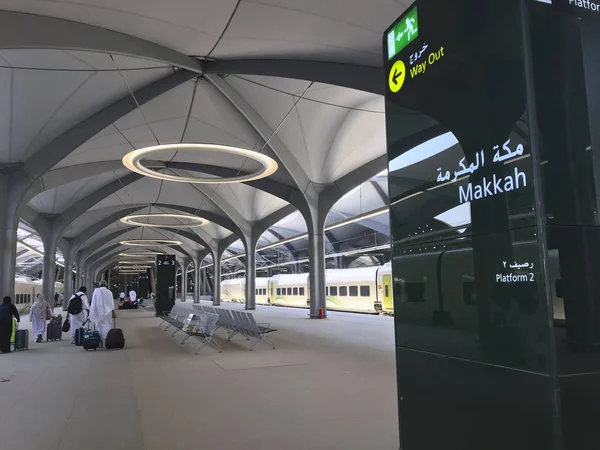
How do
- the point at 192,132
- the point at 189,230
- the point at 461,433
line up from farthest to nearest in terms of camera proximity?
the point at 189,230
the point at 192,132
the point at 461,433

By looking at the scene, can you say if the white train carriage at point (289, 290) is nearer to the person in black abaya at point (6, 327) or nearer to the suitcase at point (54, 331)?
the suitcase at point (54, 331)

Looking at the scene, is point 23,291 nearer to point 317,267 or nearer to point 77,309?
point 317,267

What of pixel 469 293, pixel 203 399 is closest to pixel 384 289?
pixel 203 399

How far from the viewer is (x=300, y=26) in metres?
11.8

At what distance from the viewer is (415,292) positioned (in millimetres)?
3428

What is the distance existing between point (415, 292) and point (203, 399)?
460cm

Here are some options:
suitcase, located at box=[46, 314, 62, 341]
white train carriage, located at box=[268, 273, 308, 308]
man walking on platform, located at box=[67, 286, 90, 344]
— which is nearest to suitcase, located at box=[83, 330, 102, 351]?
man walking on platform, located at box=[67, 286, 90, 344]

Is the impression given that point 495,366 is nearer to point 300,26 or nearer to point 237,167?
point 300,26

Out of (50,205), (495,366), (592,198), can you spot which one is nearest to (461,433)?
(495,366)

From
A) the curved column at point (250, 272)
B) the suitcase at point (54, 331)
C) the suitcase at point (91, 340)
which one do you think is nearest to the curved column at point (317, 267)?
the curved column at point (250, 272)

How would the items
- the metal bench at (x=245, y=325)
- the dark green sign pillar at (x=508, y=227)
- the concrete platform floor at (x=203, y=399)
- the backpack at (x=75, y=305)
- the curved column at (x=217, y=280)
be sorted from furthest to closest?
the curved column at (x=217, y=280) < the backpack at (x=75, y=305) < the metal bench at (x=245, y=325) < the concrete platform floor at (x=203, y=399) < the dark green sign pillar at (x=508, y=227)

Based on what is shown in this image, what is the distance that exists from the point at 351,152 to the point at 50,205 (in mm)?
20183

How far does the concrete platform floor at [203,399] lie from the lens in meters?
5.07

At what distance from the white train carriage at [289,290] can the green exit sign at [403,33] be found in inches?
1189
